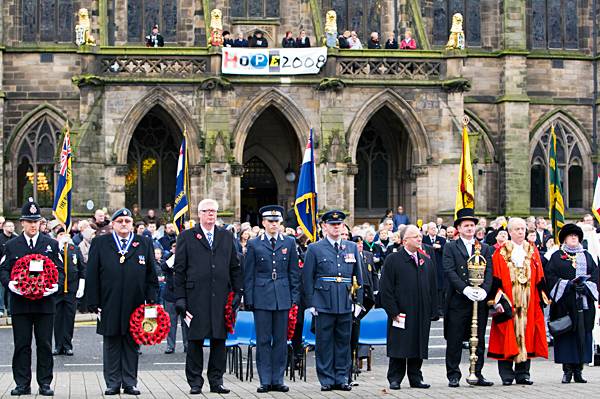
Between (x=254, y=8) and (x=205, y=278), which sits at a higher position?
(x=254, y=8)

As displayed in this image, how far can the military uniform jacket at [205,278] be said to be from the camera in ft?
45.4

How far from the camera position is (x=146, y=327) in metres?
13.8

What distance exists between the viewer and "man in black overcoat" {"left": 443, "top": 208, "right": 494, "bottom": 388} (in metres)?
14.8

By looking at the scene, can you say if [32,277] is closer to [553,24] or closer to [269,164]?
[269,164]

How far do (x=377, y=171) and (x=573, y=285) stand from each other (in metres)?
23.6

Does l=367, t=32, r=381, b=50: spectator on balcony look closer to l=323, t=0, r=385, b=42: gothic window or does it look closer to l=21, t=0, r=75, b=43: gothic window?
l=323, t=0, r=385, b=42: gothic window

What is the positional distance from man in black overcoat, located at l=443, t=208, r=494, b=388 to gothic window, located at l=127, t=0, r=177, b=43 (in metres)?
25.5

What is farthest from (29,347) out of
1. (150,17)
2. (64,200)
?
(150,17)

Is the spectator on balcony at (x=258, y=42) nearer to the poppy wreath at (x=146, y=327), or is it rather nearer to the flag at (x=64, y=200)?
the flag at (x=64, y=200)

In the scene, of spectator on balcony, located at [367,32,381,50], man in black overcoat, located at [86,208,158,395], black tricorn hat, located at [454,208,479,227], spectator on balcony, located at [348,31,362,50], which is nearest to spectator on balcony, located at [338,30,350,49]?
spectator on balcony, located at [348,31,362,50]

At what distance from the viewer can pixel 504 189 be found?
39500 mm

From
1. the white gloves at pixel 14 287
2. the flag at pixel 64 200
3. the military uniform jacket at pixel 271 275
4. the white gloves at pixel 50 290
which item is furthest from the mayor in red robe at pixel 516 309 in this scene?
the flag at pixel 64 200

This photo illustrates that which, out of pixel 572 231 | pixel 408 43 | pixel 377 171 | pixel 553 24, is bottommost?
pixel 572 231

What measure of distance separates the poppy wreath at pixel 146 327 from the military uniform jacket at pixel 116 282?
0.09m
